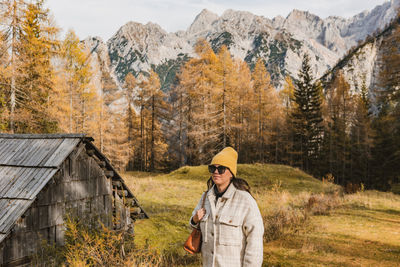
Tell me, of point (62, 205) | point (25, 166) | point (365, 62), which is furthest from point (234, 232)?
point (365, 62)

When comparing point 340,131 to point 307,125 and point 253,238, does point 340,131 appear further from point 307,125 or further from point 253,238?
point 253,238

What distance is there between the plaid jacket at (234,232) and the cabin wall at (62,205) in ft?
15.2

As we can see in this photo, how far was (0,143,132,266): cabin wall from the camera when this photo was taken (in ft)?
18.9

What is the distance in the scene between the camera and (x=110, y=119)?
35969mm

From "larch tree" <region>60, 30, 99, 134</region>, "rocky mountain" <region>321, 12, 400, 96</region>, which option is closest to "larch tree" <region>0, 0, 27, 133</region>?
"larch tree" <region>60, 30, 99, 134</region>

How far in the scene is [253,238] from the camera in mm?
2691

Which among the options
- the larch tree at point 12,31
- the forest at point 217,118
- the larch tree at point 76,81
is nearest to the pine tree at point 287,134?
the forest at point 217,118

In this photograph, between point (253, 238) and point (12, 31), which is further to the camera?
point (12, 31)

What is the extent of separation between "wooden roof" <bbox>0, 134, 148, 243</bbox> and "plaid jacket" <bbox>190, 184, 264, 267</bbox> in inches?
175

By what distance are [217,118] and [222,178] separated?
25.4 m

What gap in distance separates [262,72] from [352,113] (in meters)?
15.1

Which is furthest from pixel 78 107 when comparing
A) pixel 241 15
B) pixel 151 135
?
pixel 241 15

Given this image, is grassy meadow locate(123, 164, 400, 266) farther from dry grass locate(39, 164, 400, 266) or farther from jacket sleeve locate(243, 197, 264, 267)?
jacket sleeve locate(243, 197, 264, 267)

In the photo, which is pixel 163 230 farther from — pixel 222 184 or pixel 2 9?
pixel 2 9
